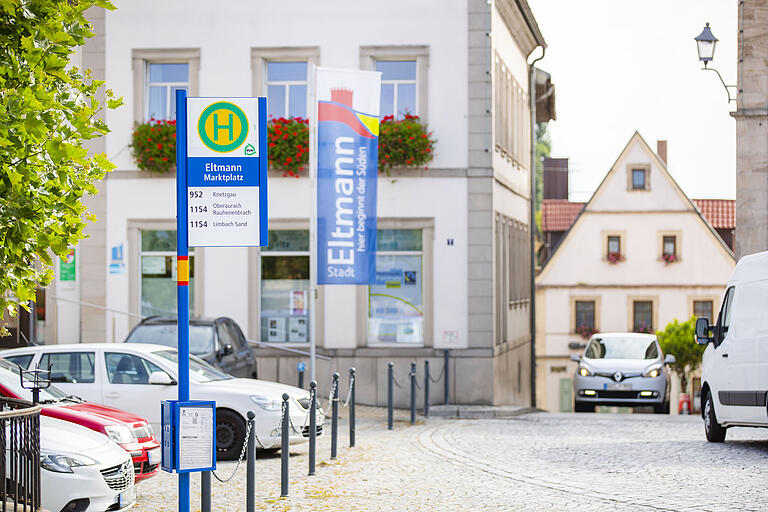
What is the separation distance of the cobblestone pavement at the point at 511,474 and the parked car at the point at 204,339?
2.02 meters

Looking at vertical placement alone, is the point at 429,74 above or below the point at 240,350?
above

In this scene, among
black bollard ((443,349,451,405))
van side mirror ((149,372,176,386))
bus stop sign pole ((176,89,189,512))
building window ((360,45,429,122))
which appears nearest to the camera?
bus stop sign pole ((176,89,189,512))

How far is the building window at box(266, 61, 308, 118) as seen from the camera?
82.8 ft

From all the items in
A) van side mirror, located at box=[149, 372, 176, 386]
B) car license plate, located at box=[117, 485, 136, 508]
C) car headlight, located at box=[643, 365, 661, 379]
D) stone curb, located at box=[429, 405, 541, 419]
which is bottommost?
stone curb, located at box=[429, 405, 541, 419]

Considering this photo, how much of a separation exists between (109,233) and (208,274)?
7.16ft

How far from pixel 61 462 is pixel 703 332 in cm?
954

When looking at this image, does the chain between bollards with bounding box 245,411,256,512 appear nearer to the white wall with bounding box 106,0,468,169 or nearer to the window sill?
the window sill

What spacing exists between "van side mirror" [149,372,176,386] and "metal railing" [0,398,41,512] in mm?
6960

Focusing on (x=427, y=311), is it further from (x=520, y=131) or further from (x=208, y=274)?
(x=520, y=131)

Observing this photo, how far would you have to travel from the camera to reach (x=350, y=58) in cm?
2486

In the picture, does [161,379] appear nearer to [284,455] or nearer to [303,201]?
[284,455]

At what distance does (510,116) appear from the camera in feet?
99.8

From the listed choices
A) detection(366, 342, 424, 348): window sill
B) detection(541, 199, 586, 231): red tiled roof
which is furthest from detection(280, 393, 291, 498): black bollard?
detection(541, 199, 586, 231): red tiled roof

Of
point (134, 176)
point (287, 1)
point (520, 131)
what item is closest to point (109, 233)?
point (134, 176)
